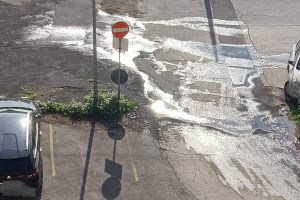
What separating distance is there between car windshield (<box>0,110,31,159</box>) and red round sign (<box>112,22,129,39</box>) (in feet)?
12.9

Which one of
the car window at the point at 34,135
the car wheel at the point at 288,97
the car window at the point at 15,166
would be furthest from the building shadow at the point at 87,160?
the car wheel at the point at 288,97

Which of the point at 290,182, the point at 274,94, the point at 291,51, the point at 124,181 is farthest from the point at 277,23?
the point at 124,181

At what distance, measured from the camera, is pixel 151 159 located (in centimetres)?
1562

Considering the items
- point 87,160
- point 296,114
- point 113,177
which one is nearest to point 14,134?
point 87,160

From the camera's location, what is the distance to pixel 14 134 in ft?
43.4

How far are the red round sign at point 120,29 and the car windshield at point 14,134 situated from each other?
3.94 meters

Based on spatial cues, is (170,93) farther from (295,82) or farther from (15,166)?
(15,166)

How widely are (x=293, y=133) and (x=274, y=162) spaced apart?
1893mm

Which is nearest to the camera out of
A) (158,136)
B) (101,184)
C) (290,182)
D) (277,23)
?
(101,184)

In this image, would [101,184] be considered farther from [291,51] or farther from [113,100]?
[291,51]

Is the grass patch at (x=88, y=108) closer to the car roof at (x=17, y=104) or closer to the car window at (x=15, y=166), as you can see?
the car roof at (x=17, y=104)

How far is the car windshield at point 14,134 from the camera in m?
12.8

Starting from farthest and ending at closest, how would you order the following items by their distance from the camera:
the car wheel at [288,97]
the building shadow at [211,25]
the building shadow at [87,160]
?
the building shadow at [211,25]
the car wheel at [288,97]
the building shadow at [87,160]

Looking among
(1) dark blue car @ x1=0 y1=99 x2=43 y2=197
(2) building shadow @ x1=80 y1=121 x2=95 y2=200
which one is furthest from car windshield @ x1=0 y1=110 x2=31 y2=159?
(2) building shadow @ x1=80 y1=121 x2=95 y2=200
